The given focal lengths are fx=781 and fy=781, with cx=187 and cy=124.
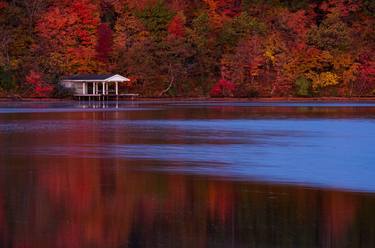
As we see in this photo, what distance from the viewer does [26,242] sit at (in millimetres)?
8688

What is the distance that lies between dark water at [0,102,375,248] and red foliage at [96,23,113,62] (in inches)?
1666

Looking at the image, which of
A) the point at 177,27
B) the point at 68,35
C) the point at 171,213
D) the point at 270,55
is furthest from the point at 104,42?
the point at 171,213

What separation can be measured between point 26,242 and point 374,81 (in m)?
59.9

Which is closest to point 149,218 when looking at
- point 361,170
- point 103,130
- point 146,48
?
point 361,170

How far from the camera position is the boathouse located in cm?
6209

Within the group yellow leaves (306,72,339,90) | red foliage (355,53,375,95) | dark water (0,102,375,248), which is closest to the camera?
dark water (0,102,375,248)

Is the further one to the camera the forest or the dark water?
the forest

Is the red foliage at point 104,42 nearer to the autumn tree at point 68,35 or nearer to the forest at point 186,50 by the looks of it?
the forest at point 186,50

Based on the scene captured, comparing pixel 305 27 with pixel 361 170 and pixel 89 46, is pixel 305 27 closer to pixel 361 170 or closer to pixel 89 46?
pixel 89 46

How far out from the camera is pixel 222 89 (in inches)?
2544

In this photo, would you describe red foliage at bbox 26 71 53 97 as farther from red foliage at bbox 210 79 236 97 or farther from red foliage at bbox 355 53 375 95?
red foliage at bbox 355 53 375 95

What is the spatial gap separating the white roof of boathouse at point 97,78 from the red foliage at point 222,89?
23.8ft

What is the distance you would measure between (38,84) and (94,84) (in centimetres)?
470

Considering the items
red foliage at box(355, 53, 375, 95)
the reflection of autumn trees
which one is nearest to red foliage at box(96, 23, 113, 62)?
red foliage at box(355, 53, 375, 95)
